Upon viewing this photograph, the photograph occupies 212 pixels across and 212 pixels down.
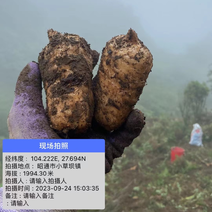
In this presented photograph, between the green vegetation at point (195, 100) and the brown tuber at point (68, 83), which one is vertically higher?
the green vegetation at point (195, 100)

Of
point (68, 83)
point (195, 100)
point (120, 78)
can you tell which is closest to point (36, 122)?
point (68, 83)

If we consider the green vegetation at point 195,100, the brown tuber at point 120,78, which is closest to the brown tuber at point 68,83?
the brown tuber at point 120,78

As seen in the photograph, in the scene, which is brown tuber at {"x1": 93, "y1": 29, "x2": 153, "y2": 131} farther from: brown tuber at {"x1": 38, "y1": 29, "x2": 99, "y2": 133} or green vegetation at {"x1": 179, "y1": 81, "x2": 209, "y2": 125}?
green vegetation at {"x1": 179, "y1": 81, "x2": 209, "y2": 125}

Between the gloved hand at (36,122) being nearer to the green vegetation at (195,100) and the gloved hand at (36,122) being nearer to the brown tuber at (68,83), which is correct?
the brown tuber at (68,83)

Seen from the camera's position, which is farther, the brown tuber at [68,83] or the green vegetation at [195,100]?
the green vegetation at [195,100]

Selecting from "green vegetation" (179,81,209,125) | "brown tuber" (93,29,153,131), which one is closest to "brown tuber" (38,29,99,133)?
"brown tuber" (93,29,153,131)

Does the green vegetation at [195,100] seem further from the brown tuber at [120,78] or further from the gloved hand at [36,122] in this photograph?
the brown tuber at [120,78]

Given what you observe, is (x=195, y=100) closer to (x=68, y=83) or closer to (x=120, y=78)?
(x=120, y=78)
